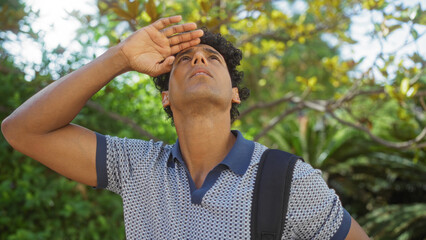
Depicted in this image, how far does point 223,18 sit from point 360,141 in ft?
19.7

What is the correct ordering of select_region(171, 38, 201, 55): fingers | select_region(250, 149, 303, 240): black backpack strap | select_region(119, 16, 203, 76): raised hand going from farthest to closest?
select_region(171, 38, 201, 55): fingers, select_region(119, 16, 203, 76): raised hand, select_region(250, 149, 303, 240): black backpack strap

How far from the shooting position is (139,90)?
3604 millimetres

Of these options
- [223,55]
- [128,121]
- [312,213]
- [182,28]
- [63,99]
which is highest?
[182,28]

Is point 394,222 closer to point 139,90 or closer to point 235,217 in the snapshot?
point 139,90

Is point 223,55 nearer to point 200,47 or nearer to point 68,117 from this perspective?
point 200,47

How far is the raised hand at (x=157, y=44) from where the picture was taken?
178 cm

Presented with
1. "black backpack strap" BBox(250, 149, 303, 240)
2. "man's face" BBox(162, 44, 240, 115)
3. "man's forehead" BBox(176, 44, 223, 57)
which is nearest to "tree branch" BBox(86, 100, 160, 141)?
"man's face" BBox(162, 44, 240, 115)

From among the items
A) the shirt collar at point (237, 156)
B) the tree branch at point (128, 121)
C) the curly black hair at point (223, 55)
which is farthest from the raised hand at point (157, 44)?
the tree branch at point (128, 121)

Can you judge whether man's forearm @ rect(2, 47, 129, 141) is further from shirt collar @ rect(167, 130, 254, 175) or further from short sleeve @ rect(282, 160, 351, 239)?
short sleeve @ rect(282, 160, 351, 239)

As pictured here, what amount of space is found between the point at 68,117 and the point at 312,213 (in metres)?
1.06

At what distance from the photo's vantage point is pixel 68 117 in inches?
68.2

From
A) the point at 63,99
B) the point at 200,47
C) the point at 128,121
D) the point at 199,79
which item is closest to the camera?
the point at 63,99

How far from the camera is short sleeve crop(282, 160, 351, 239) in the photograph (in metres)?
1.53

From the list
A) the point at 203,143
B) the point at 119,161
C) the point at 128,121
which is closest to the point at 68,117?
the point at 119,161
